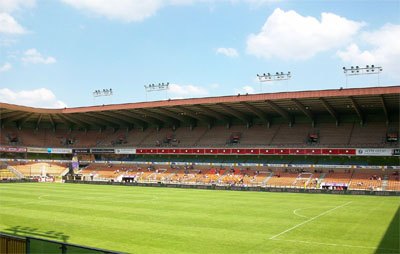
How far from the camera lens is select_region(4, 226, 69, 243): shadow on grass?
64.5ft

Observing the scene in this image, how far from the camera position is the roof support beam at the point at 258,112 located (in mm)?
62250

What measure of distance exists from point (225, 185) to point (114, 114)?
30586 millimetres

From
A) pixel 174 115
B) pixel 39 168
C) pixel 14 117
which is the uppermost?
pixel 14 117

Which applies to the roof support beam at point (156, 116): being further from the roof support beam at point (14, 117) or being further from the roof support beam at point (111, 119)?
the roof support beam at point (14, 117)

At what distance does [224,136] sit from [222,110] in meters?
7.04

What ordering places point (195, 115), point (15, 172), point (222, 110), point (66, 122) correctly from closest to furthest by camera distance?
point (222, 110) → point (195, 115) → point (15, 172) → point (66, 122)

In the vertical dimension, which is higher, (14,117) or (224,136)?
(14,117)

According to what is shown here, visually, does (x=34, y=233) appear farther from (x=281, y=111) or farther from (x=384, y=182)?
(x=281, y=111)

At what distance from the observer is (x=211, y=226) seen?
23.2 metres

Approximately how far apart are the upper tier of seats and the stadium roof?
5.38 ft

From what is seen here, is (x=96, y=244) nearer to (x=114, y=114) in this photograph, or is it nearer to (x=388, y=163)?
(x=388, y=163)

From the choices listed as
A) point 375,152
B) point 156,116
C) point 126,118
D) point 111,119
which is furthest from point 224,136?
point 375,152

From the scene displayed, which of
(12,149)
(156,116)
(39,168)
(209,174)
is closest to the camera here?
(209,174)

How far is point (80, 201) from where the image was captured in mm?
37031
